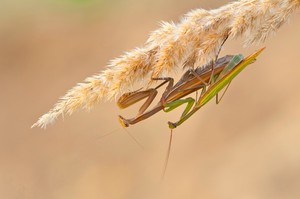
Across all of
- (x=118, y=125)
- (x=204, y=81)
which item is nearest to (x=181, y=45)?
(x=204, y=81)

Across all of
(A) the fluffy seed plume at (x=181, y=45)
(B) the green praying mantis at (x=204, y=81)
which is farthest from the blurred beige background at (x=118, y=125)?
(A) the fluffy seed plume at (x=181, y=45)

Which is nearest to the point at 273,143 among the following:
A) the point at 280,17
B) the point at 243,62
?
the point at 243,62

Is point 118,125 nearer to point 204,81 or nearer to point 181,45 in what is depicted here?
point 204,81

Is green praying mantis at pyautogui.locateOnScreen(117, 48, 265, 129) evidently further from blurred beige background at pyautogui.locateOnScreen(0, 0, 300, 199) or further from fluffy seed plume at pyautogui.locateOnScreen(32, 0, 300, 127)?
blurred beige background at pyautogui.locateOnScreen(0, 0, 300, 199)

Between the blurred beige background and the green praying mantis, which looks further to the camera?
the blurred beige background

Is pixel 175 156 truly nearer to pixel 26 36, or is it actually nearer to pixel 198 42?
pixel 26 36

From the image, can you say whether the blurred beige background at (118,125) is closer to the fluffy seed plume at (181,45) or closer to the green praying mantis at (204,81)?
the green praying mantis at (204,81)

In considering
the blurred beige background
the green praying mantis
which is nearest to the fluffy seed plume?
the green praying mantis
